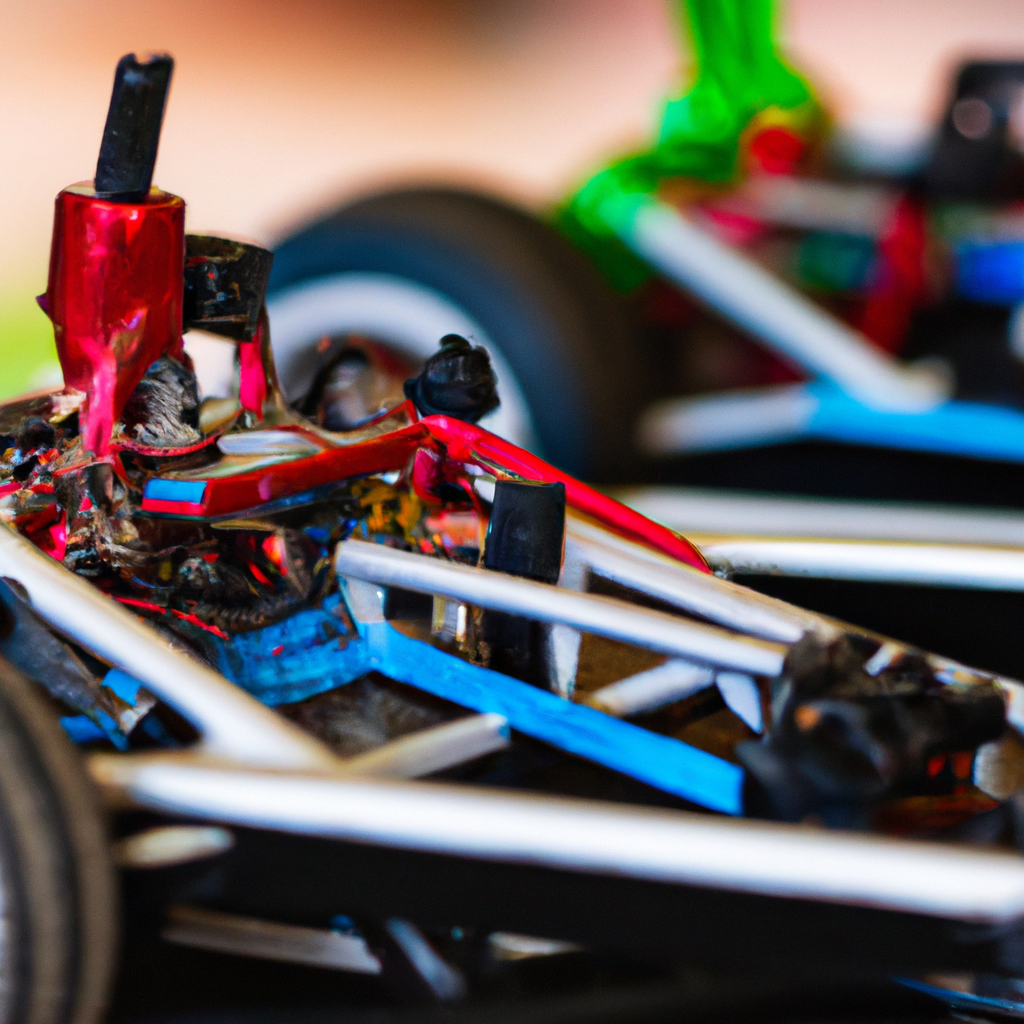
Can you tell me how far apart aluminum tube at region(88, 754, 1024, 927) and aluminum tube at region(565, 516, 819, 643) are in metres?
0.15

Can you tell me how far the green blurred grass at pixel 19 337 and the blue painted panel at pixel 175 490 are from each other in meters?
0.97

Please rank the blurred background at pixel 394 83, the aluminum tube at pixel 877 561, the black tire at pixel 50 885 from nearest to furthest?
the black tire at pixel 50 885, the aluminum tube at pixel 877 561, the blurred background at pixel 394 83

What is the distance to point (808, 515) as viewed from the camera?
1312 millimetres

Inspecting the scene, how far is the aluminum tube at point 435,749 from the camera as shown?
1.88ft

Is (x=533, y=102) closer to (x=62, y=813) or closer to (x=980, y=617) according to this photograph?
(x=980, y=617)

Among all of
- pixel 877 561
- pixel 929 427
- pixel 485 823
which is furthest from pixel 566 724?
pixel 929 427

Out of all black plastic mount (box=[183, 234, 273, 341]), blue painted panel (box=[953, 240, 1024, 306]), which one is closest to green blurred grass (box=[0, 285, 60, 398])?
black plastic mount (box=[183, 234, 273, 341])

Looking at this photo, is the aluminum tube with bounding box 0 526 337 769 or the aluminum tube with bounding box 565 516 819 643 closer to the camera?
the aluminum tube with bounding box 0 526 337 769

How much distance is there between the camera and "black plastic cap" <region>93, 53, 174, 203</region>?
0.58m

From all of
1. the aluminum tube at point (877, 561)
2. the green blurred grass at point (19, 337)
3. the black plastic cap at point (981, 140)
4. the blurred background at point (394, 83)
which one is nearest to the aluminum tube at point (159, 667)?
the aluminum tube at point (877, 561)

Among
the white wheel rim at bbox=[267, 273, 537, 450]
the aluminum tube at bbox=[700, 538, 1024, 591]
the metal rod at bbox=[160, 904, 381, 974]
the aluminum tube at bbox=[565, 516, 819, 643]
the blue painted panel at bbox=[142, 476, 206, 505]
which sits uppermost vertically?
the white wheel rim at bbox=[267, 273, 537, 450]

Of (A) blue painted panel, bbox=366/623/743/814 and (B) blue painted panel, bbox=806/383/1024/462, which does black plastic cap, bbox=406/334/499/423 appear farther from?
(B) blue painted panel, bbox=806/383/1024/462

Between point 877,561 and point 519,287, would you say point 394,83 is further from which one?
point 877,561

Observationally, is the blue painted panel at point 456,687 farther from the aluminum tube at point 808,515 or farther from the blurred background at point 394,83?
the blurred background at point 394,83
